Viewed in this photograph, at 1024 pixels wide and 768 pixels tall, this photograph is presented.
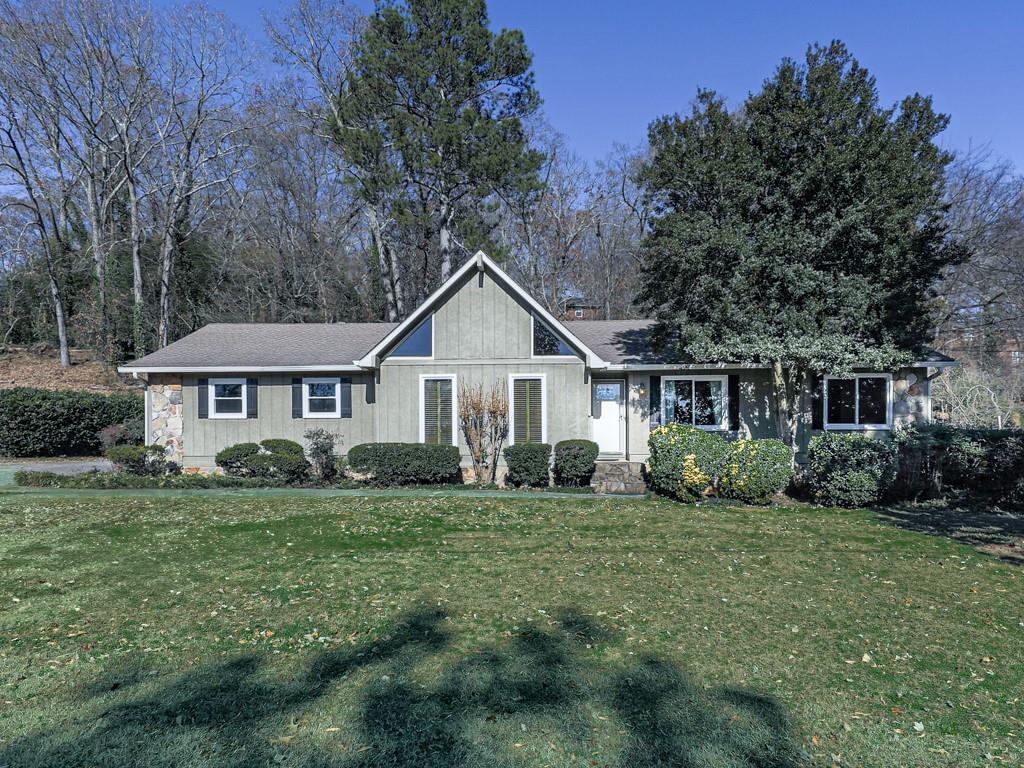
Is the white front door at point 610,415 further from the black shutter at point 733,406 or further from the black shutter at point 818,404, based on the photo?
the black shutter at point 818,404

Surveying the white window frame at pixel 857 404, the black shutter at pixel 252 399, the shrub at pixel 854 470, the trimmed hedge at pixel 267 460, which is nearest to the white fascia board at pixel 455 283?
the trimmed hedge at pixel 267 460

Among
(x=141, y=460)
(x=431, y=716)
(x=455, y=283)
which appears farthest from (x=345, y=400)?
(x=431, y=716)

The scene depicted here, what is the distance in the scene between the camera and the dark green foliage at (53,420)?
17.3 meters

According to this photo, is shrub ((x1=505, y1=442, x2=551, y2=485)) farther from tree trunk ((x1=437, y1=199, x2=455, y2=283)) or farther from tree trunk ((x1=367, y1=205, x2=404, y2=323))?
tree trunk ((x1=367, y1=205, x2=404, y2=323))

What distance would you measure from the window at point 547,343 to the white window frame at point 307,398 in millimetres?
4763

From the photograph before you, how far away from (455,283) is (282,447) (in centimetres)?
518

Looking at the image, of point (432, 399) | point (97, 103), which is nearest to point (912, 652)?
point (432, 399)

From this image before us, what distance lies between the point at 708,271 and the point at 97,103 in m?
26.1

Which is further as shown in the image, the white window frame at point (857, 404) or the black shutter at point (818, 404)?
the black shutter at point (818, 404)

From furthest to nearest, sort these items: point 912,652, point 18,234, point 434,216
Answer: point 18,234 → point 434,216 → point 912,652

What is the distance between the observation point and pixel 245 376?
48.9ft

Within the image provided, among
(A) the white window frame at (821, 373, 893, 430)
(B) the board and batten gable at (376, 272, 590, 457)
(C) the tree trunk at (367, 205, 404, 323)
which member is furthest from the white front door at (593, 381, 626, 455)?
(C) the tree trunk at (367, 205, 404, 323)

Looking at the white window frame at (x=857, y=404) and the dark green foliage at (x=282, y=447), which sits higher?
the white window frame at (x=857, y=404)

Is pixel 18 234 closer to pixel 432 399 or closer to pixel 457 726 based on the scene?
pixel 432 399
